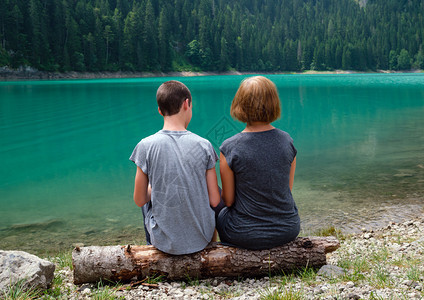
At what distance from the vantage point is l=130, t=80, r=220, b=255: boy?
11.8ft

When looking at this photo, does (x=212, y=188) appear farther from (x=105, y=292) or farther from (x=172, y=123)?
(x=105, y=292)

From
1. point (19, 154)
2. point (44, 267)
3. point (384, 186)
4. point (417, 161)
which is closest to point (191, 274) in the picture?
point (44, 267)

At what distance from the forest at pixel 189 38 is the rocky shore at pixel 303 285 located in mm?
82832

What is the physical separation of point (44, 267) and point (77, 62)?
9082 cm

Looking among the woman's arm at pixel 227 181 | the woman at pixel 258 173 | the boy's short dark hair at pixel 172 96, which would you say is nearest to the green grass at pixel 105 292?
the woman at pixel 258 173

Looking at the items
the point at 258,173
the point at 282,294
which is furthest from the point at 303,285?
the point at 258,173

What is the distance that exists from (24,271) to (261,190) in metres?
2.23

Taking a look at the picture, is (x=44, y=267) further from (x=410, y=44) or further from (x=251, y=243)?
(x=410, y=44)

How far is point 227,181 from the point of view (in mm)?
3779

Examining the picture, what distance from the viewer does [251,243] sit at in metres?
3.80

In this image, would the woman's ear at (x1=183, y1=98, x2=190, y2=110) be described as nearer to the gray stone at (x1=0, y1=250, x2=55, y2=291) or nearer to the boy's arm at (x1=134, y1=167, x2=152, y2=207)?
the boy's arm at (x1=134, y1=167, x2=152, y2=207)

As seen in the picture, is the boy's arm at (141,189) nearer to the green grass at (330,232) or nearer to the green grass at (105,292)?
the green grass at (105,292)

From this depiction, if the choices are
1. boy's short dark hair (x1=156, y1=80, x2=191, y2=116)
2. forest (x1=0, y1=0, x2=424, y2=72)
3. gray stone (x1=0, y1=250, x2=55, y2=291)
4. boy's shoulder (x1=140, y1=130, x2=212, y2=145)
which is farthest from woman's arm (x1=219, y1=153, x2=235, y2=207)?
forest (x1=0, y1=0, x2=424, y2=72)

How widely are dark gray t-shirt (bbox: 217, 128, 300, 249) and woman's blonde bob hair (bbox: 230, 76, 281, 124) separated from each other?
159 millimetres
